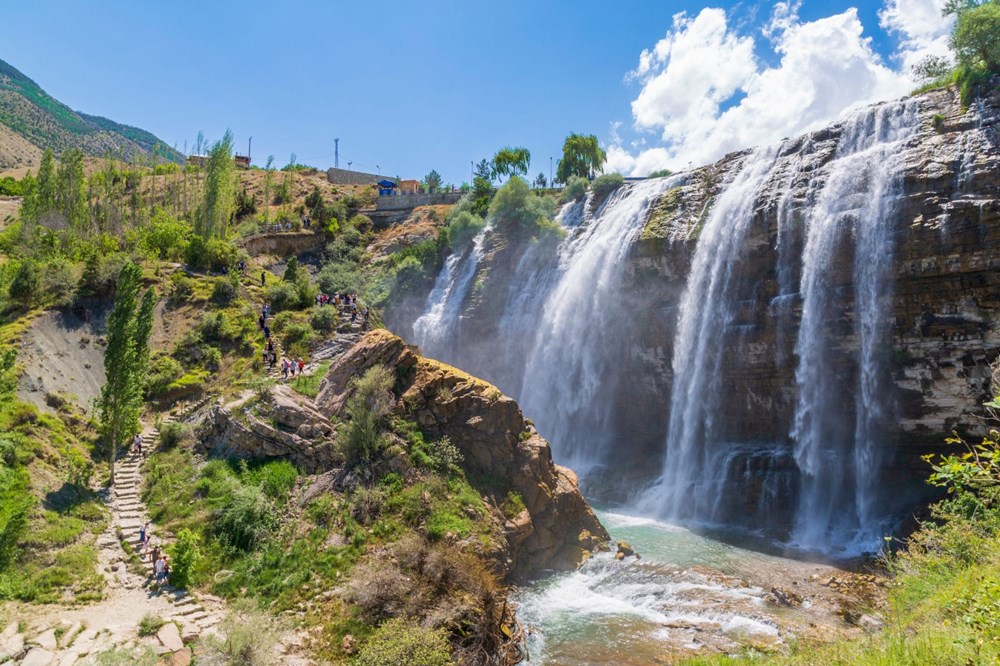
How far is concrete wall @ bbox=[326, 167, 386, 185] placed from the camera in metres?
80.7

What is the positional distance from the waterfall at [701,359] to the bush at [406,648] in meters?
18.2

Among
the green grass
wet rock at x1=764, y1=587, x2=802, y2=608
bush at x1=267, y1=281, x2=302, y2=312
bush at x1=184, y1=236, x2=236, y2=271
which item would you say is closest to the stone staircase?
the green grass

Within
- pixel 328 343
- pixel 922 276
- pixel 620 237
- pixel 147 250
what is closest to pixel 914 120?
pixel 922 276

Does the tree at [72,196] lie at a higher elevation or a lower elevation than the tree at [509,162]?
lower

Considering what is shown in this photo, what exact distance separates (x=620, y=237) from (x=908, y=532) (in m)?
20.7

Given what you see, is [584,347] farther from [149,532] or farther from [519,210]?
[149,532]

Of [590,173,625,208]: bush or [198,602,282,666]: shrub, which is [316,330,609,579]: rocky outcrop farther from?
[590,173,625,208]: bush

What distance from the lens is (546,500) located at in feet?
65.8

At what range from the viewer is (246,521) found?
17.2m

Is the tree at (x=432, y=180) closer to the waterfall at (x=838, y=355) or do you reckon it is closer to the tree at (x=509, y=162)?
the tree at (x=509, y=162)

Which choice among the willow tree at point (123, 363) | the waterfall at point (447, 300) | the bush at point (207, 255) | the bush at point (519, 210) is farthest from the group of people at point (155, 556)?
the bush at point (519, 210)

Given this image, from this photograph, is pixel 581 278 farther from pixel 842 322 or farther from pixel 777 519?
pixel 777 519

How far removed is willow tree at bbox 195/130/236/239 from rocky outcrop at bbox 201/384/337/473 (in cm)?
2336

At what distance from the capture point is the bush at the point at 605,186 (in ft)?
144
